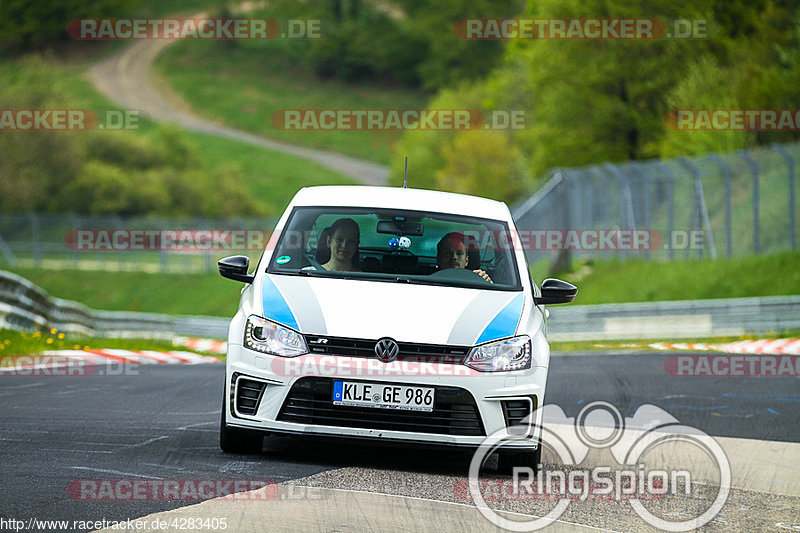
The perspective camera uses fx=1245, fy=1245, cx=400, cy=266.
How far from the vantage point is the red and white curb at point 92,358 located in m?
13.9


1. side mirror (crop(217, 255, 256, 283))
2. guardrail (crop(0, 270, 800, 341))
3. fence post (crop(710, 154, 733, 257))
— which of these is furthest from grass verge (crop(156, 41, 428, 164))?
side mirror (crop(217, 255, 256, 283))

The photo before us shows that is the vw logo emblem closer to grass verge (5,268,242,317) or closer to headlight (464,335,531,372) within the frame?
headlight (464,335,531,372)

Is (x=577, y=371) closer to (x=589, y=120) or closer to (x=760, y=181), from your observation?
(x=760, y=181)

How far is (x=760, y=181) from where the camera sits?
24.8 m

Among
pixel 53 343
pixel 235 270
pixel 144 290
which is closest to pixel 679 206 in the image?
pixel 53 343

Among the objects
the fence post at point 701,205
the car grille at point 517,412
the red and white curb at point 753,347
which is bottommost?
the red and white curb at point 753,347

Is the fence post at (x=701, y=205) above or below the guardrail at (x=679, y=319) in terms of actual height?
above

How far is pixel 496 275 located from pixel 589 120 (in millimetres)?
35517

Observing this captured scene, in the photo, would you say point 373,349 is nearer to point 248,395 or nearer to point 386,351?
point 386,351

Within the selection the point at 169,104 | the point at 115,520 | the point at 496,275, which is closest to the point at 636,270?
the point at 496,275

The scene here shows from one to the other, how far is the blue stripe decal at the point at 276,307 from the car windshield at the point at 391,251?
373mm

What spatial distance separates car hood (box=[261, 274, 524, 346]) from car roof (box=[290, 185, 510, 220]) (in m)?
0.96

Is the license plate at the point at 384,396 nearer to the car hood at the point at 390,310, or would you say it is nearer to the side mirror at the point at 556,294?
the car hood at the point at 390,310

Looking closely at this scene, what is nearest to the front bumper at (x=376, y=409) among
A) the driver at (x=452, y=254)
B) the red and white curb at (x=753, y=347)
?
the driver at (x=452, y=254)
